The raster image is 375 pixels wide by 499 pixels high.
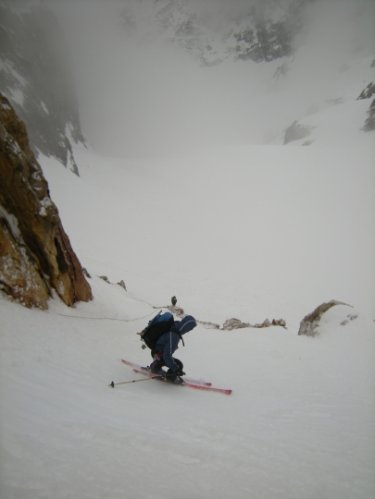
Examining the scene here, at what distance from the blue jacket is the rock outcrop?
10.9ft

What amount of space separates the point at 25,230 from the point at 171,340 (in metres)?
4.73

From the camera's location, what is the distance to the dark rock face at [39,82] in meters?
40.6

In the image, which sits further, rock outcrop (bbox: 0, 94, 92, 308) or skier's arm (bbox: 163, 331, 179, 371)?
rock outcrop (bbox: 0, 94, 92, 308)

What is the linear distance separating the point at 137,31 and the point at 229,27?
1874 inches

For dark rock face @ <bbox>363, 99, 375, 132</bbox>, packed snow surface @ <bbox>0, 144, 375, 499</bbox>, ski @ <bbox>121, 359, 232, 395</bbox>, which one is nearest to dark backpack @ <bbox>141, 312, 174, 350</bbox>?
ski @ <bbox>121, 359, 232, 395</bbox>

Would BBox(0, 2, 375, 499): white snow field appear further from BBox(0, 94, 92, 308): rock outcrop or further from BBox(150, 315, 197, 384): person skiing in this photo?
BBox(0, 94, 92, 308): rock outcrop

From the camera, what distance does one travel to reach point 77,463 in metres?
2.15

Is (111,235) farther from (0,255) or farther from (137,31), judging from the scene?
(137,31)

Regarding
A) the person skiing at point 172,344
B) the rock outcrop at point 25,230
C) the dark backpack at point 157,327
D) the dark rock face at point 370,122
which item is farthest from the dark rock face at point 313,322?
the dark rock face at point 370,122

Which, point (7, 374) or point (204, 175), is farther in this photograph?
point (204, 175)

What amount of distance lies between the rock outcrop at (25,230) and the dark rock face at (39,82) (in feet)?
107

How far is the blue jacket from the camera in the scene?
17.7ft

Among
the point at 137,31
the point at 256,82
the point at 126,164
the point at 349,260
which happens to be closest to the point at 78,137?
the point at 126,164

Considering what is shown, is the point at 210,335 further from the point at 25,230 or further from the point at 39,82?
the point at 39,82
